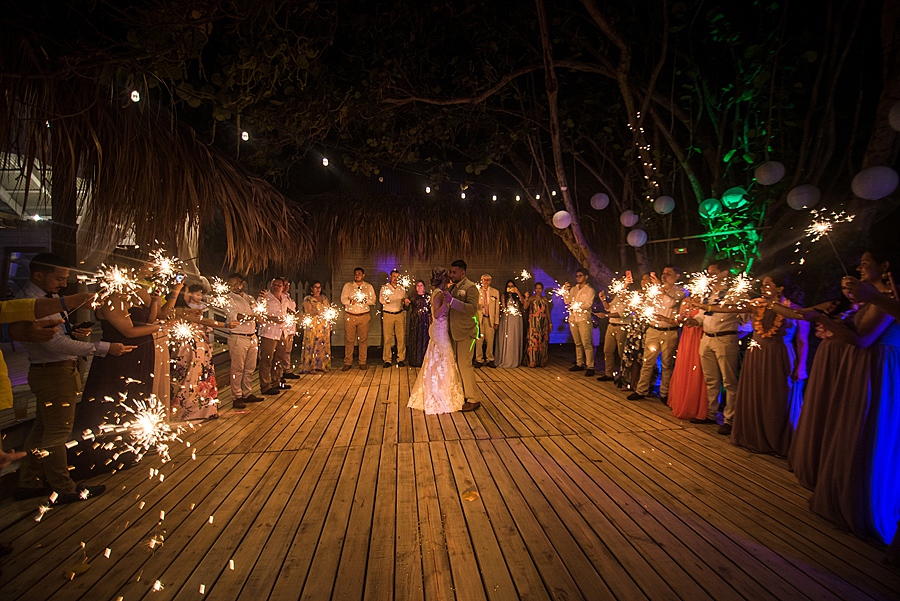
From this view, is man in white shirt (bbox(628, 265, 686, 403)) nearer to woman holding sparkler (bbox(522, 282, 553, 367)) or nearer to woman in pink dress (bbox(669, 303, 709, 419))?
woman in pink dress (bbox(669, 303, 709, 419))

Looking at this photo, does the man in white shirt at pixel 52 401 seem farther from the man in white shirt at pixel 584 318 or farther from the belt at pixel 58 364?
the man in white shirt at pixel 584 318

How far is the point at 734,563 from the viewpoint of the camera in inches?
91.3

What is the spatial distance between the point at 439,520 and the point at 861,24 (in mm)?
6975

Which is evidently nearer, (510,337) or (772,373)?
(772,373)

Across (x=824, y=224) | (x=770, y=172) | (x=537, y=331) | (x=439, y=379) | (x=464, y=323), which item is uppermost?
(x=770, y=172)

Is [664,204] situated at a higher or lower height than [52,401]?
higher

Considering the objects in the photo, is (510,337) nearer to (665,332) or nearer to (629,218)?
(629,218)

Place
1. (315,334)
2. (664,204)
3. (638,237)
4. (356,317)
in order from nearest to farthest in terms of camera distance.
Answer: (664,204), (638,237), (315,334), (356,317)

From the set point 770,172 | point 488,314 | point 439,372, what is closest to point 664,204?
point 770,172

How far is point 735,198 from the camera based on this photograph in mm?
4977

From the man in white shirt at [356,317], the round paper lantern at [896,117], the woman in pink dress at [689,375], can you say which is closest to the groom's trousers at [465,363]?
the woman in pink dress at [689,375]

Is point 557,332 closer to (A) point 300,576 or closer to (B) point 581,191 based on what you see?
(B) point 581,191

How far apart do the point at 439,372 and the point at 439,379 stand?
9 centimetres

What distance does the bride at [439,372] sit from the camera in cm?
541
